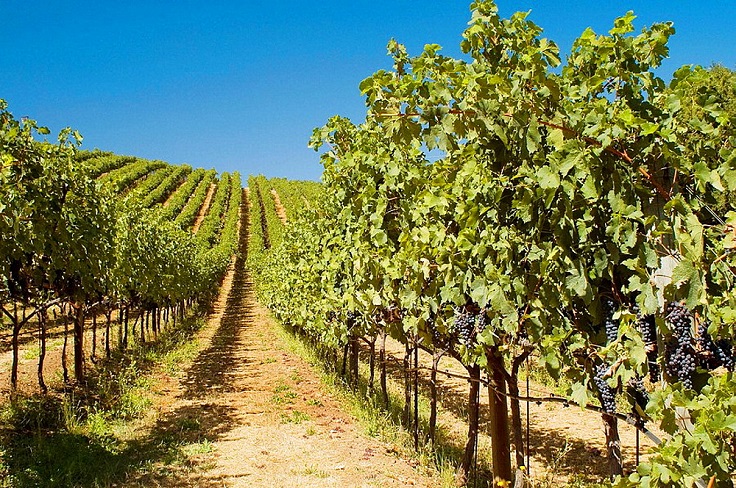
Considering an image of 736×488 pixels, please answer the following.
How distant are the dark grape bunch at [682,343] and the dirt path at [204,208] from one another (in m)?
46.6

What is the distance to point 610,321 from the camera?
2725 mm

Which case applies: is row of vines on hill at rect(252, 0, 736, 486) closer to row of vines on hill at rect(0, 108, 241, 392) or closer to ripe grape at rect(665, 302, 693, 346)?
ripe grape at rect(665, 302, 693, 346)

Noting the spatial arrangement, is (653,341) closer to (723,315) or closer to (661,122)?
(723,315)

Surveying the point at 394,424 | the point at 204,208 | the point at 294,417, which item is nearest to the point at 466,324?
the point at 394,424

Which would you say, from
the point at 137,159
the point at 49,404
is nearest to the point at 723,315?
the point at 49,404

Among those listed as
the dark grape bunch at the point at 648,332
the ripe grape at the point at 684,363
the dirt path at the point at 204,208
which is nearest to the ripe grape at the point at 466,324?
the dark grape bunch at the point at 648,332

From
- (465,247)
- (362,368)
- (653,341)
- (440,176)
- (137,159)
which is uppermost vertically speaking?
(137,159)

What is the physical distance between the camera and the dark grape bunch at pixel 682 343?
242cm

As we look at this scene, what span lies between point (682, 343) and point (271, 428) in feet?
21.7

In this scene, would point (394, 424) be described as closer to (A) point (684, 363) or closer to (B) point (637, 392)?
(B) point (637, 392)

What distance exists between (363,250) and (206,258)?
23.6 m

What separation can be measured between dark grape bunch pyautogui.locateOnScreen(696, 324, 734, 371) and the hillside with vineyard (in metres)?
0.01

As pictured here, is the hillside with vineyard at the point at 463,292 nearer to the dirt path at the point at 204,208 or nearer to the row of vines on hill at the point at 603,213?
the row of vines on hill at the point at 603,213

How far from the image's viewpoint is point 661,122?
104 inches
